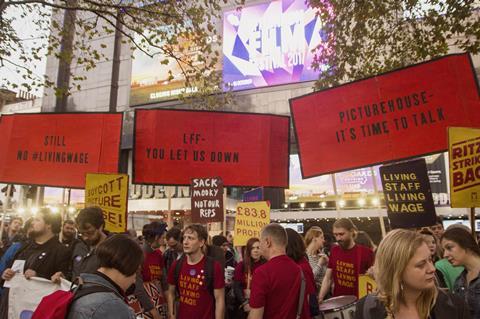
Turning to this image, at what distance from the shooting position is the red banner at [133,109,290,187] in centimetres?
838

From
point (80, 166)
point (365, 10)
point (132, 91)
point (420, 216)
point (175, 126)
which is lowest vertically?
point (420, 216)

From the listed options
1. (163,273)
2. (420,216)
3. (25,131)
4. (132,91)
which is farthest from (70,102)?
(420,216)

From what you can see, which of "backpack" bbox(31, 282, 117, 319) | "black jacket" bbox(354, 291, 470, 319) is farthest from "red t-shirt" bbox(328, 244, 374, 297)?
"backpack" bbox(31, 282, 117, 319)

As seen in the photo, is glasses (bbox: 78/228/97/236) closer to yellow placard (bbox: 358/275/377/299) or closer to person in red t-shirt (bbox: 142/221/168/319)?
person in red t-shirt (bbox: 142/221/168/319)

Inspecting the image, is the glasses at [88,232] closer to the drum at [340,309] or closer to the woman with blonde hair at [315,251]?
the drum at [340,309]

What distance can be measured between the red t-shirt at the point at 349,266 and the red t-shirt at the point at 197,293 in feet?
7.19

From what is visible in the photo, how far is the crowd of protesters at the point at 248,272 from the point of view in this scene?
233 centimetres

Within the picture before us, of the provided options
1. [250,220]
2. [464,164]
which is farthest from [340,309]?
[250,220]

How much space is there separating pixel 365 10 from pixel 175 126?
17.4ft

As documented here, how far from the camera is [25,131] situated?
28.9 feet

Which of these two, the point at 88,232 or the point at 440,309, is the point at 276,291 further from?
the point at 88,232

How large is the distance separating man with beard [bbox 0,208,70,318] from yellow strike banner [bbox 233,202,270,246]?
368 centimetres

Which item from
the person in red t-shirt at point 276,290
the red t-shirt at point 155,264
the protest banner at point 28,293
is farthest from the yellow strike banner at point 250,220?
the protest banner at point 28,293

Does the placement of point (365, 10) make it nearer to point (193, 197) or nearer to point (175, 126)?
point (175, 126)
